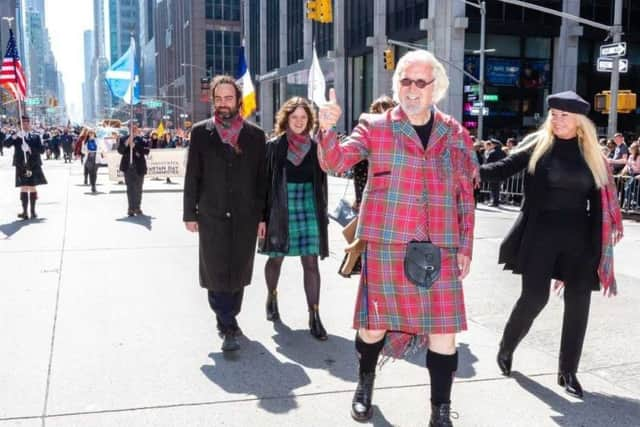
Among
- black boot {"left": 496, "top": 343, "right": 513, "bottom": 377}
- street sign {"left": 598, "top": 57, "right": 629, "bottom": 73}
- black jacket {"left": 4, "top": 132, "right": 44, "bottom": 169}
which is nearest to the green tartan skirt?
black boot {"left": 496, "top": 343, "right": 513, "bottom": 377}

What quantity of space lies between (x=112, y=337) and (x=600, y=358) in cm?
371

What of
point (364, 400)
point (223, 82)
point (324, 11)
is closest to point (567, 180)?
point (364, 400)

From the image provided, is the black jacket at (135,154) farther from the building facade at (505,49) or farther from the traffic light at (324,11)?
the building facade at (505,49)

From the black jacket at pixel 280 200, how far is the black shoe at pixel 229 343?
2.62 ft

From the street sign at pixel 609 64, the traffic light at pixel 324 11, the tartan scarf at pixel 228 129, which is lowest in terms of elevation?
the tartan scarf at pixel 228 129

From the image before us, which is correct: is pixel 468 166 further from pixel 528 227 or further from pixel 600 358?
pixel 600 358

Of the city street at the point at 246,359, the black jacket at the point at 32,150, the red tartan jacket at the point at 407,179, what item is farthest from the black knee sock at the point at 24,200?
the red tartan jacket at the point at 407,179

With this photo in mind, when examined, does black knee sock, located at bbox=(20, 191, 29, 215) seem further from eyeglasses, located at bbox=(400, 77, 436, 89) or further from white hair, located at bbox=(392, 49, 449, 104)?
eyeglasses, located at bbox=(400, 77, 436, 89)

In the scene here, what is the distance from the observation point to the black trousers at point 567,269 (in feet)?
13.8

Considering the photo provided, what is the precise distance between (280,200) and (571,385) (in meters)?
2.48

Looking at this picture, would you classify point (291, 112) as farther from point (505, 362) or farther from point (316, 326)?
point (505, 362)

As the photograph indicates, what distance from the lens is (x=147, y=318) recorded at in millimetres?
5922

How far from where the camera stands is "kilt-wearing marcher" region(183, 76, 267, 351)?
4941 mm

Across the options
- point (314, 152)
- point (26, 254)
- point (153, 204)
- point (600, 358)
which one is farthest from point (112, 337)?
point (153, 204)
